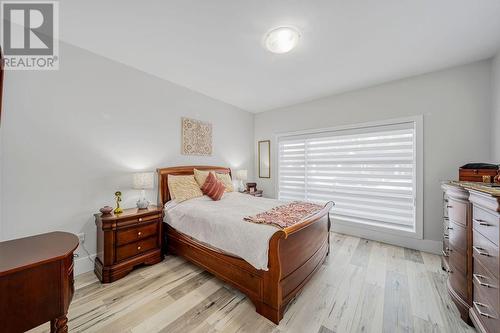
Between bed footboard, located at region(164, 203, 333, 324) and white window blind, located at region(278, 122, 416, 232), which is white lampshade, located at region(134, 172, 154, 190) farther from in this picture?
white window blind, located at region(278, 122, 416, 232)

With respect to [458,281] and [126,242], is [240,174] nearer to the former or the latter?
[126,242]

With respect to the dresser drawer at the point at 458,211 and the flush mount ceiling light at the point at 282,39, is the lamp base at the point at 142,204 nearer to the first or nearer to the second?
the flush mount ceiling light at the point at 282,39

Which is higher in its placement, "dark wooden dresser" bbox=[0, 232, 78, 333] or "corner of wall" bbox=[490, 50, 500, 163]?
"corner of wall" bbox=[490, 50, 500, 163]

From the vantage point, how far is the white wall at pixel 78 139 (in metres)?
1.88

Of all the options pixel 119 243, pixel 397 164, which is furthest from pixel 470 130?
pixel 119 243

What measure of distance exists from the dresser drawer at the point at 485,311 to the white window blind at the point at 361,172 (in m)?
1.70

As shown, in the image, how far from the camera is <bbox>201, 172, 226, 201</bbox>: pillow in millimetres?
2992

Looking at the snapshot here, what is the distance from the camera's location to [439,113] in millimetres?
2670

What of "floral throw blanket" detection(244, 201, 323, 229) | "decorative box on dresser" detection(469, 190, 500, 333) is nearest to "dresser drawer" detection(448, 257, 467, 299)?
"decorative box on dresser" detection(469, 190, 500, 333)

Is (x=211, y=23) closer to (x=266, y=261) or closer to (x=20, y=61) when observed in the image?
(x=20, y=61)

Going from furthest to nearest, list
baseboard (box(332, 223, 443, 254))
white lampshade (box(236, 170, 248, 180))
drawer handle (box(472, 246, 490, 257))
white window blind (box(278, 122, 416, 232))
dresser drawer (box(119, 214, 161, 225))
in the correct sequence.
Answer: white lampshade (box(236, 170, 248, 180)), white window blind (box(278, 122, 416, 232)), baseboard (box(332, 223, 443, 254)), dresser drawer (box(119, 214, 161, 225)), drawer handle (box(472, 246, 490, 257))

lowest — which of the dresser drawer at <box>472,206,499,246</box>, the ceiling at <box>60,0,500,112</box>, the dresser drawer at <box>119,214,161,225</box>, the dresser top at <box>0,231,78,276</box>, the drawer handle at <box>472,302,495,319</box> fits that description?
the drawer handle at <box>472,302,495,319</box>

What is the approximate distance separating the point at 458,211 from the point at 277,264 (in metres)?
1.69

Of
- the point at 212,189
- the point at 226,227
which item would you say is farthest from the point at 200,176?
the point at 226,227
